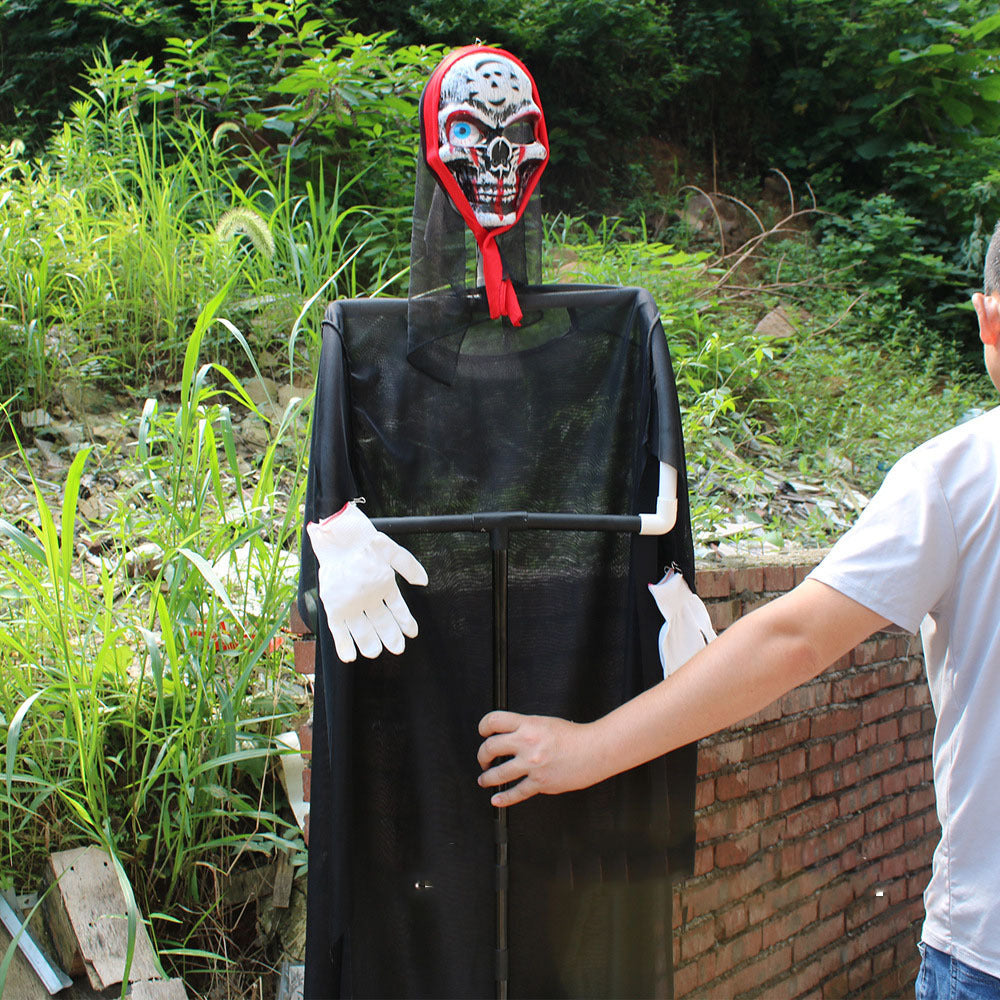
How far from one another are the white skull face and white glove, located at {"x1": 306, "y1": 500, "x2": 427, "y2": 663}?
1.98 feet

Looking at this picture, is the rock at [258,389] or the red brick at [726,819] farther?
the rock at [258,389]

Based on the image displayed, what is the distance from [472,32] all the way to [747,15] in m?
2.46

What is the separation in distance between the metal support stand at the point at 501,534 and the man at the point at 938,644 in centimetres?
29

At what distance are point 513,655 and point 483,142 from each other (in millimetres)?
834

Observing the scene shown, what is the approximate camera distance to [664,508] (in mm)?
1396

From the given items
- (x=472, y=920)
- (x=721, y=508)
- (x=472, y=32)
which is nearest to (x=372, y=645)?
(x=472, y=920)

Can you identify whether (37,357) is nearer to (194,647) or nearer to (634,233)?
(194,647)

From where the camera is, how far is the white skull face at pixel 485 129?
1532 millimetres

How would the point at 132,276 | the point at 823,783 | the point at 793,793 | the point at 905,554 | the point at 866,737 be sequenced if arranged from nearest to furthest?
the point at 905,554 < the point at 793,793 < the point at 823,783 < the point at 866,737 < the point at 132,276

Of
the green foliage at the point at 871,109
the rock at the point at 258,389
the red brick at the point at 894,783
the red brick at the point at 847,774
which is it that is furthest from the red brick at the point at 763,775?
the green foliage at the point at 871,109

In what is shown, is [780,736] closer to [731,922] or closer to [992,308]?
[731,922]

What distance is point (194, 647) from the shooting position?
6.83 feet

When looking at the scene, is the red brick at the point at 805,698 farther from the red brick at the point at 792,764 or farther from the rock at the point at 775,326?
the rock at the point at 775,326

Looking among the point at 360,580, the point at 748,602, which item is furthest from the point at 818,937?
the point at 360,580
